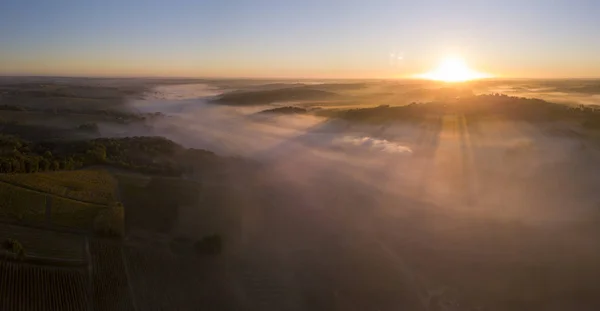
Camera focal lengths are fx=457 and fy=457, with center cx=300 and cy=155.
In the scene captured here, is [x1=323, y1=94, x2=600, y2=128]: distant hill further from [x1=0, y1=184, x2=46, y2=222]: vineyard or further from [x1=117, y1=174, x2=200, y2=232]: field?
[x1=0, y1=184, x2=46, y2=222]: vineyard

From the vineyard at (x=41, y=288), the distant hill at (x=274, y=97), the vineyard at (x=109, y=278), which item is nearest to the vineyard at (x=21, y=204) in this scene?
the vineyard at (x=109, y=278)

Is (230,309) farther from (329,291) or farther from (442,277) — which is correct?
(442,277)

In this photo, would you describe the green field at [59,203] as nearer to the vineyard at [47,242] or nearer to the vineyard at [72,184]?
the vineyard at [72,184]

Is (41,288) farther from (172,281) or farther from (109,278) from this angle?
(172,281)

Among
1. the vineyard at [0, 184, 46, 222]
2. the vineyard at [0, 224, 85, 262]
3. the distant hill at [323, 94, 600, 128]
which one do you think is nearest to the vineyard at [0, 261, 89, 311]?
the vineyard at [0, 224, 85, 262]

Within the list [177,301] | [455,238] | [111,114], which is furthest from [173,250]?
[111,114]
